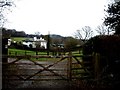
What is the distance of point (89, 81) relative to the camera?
12.0 meters

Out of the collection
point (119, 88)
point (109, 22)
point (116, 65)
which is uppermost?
point (109, 22)

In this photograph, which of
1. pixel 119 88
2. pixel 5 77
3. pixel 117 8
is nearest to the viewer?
pixel 119 88

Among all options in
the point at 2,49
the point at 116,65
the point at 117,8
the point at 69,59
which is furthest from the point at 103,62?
the point at 117,8

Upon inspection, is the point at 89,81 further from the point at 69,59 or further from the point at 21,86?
the point at 21,86

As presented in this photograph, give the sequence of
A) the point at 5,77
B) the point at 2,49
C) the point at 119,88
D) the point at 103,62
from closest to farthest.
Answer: the point at 119,88
the point at 5,77
the point at 103,62
the point at 2,49

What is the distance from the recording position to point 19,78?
12.1 meters

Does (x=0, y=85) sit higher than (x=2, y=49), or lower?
lower

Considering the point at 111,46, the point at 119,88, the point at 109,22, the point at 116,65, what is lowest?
the point at 119,88

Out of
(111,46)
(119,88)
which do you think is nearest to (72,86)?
(119,88)

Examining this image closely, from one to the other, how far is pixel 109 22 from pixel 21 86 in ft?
77.1

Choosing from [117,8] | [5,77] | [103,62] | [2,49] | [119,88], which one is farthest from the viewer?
[117,8]

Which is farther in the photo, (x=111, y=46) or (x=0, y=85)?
(x=111, y=46)

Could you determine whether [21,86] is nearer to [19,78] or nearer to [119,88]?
[19,78]

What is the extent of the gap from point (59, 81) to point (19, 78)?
1.78 metres
